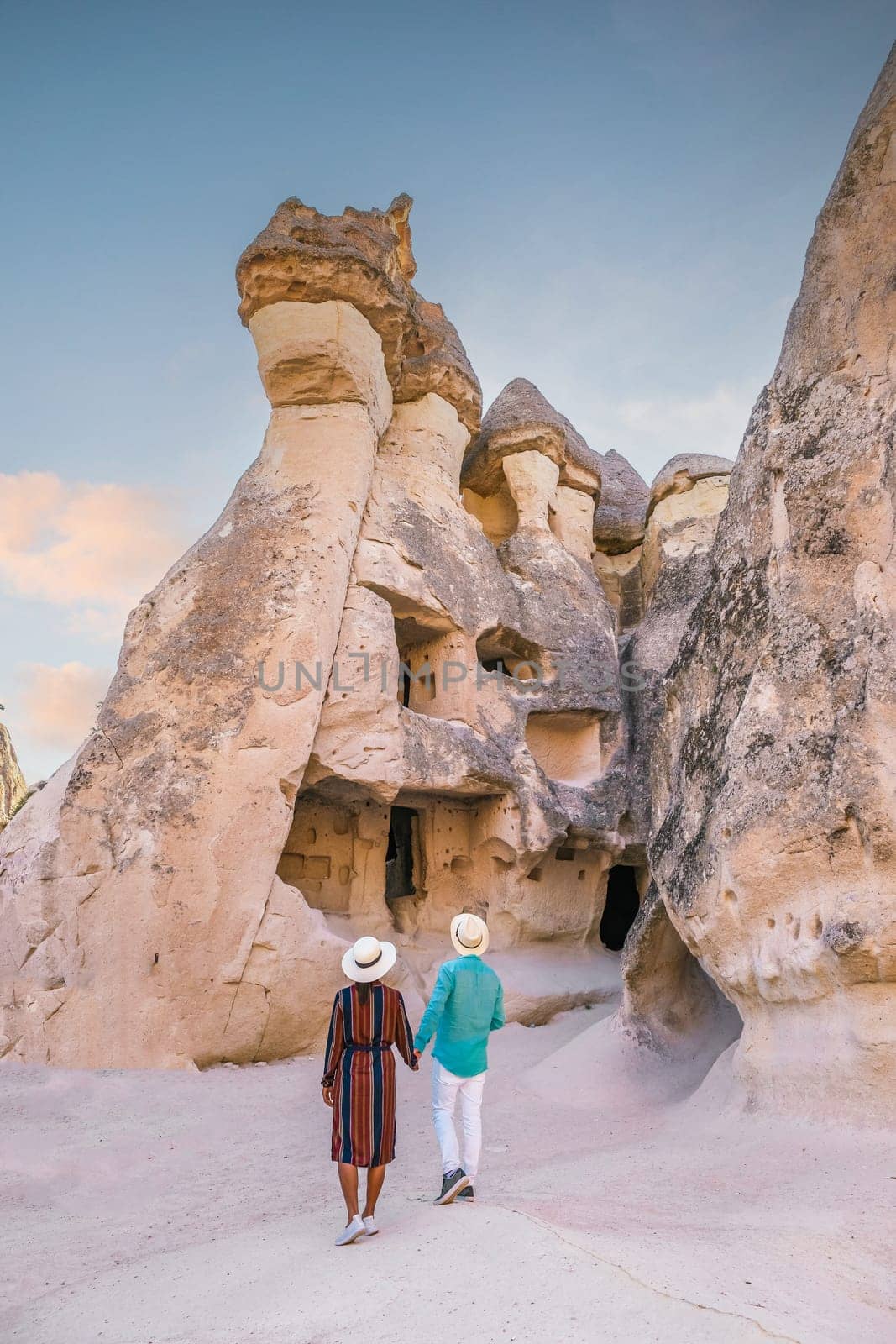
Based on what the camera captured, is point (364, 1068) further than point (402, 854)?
No

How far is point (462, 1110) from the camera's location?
11.3 feet

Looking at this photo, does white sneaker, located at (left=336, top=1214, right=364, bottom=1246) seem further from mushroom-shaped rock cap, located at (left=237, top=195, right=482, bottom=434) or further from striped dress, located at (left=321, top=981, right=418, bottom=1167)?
mushroom-shaped rock cap, located at (left=237, top=195, right=482, bottom=434)

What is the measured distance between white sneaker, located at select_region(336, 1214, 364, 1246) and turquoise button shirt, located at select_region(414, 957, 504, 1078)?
0.59 meters

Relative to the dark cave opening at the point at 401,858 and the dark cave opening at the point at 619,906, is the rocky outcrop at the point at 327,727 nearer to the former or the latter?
the dark cave opening at the point at 401,858

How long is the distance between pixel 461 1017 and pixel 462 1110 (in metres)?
0.38

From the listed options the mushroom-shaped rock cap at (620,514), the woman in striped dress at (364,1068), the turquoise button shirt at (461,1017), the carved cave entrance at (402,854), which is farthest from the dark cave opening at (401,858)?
the woman in striped dress at (364,1068)

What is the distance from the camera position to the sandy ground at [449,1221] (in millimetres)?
2178

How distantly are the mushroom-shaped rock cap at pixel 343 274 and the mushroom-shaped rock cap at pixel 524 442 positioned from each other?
1.68 metres

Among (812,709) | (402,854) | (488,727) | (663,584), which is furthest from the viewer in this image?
(663,584)

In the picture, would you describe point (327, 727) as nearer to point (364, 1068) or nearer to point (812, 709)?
point (812, 709)

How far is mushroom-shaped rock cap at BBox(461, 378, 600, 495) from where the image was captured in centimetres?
1204

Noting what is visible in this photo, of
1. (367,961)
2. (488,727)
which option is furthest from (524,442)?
(367,961)

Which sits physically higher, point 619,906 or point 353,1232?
point 619,906

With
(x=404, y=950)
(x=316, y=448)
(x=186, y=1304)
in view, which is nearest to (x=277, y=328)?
(x=316, y=448)
